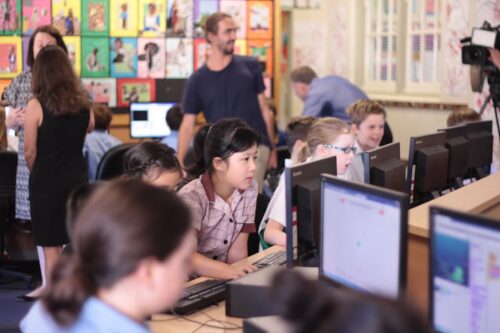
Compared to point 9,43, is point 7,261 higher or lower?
lower

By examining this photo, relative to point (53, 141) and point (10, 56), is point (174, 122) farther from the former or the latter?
point (53, 141)

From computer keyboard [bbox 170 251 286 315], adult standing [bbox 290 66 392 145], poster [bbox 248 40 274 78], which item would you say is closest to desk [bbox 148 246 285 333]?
computer keyboard [bbox 170 251 286 315]

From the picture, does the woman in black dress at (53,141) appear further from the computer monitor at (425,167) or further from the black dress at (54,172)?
the computer monitor at (425,167)

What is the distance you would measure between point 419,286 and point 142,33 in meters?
4.81

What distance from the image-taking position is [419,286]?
2076 mm

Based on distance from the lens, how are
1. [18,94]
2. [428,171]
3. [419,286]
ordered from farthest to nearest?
1. [18,94]
2. [428,171]
3. [419,286]

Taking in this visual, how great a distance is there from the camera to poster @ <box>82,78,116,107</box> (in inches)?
249

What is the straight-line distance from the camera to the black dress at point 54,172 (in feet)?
13.3

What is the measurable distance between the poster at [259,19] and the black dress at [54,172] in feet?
9.53

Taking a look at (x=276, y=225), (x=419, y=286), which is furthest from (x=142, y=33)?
(x=419, y=286)

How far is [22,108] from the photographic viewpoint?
431 cm

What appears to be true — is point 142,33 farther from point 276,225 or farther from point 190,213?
point 190,213

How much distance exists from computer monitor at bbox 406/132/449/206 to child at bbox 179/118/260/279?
24.7 inches

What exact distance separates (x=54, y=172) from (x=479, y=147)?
84.4 inches
